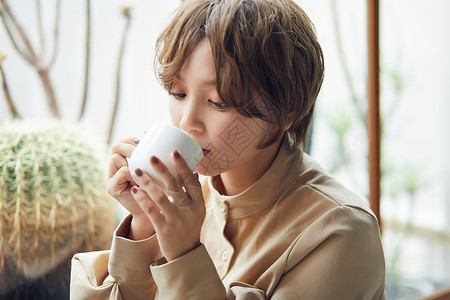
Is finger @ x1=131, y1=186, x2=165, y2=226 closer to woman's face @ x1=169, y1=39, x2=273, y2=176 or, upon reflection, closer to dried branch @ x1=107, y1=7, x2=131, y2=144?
woman's face @ x1=169, y1=39, x2=273, y2=176

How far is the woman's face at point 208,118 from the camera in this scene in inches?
35.3

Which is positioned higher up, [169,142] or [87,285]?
[169,142]

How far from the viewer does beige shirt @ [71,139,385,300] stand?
0.91 metres

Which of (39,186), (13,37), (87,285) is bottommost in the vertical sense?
(87,285)

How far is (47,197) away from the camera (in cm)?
118

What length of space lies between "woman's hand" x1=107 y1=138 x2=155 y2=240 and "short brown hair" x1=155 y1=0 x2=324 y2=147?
14 cm

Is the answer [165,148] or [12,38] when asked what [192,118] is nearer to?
Answer: [165,148]

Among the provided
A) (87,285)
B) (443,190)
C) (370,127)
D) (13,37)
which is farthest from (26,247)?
(443,190)

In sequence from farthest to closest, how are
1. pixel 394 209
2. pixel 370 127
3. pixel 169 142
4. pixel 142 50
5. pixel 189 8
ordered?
pixel 394 209 → pixel 370 127 → pixel 142 50 → pixel 189 8 → pixel 169 142

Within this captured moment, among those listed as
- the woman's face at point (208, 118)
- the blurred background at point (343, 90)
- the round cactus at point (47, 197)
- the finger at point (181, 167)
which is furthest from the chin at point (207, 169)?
the blurred background at point (343, 90)

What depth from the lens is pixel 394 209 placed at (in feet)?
7.63

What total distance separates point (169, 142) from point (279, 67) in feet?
0.78

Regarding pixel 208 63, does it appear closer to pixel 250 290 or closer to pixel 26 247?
pixel 250 290

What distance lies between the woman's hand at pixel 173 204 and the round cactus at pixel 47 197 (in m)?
0.38
